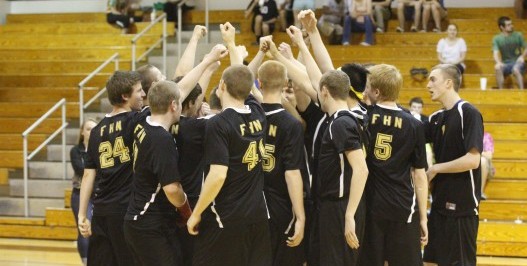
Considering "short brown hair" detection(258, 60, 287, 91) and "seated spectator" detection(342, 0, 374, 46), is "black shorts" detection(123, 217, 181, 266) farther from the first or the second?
"seated spectator" detection(342, 0, 374, 46)

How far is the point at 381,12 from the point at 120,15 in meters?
5.12

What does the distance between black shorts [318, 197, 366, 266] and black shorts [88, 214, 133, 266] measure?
142 cm

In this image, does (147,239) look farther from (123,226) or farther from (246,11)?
(246,11)

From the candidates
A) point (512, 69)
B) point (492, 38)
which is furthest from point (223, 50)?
point (492, 38)

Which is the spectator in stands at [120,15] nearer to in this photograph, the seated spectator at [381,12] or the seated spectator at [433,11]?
the seated spectator at [381,12]

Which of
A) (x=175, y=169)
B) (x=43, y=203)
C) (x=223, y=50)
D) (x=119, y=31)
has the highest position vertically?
(x=223, y=50)

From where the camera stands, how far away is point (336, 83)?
5785 mm

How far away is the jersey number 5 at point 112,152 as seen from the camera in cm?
608

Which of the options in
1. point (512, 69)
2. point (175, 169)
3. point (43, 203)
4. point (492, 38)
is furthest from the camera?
point (492, 38)

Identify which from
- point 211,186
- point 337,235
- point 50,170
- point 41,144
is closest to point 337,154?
point 337,235

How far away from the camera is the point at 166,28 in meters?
16.0

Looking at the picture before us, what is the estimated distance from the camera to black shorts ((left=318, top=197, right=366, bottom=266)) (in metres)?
5.74

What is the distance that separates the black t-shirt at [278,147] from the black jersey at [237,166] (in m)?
0.31

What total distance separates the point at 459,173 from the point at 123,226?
2.60 metres
